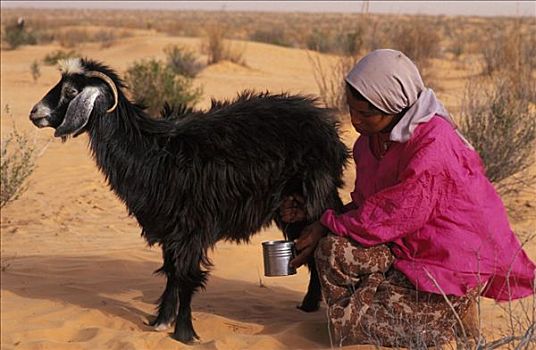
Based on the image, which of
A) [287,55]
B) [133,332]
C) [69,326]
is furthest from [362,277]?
[287,55]

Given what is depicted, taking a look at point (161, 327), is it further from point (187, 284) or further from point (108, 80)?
point (108, 80)

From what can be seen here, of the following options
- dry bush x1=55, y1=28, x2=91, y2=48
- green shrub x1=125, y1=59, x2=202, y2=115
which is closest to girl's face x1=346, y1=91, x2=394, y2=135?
green shrub x1=125, y1=59, x2=202, y2=115

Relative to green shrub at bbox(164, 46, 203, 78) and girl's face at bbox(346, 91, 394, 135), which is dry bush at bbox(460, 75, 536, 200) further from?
green shrub at bbox(164, 46, 203, 78)

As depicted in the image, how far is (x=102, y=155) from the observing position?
18.1ft

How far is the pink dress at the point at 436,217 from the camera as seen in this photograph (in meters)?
4.55

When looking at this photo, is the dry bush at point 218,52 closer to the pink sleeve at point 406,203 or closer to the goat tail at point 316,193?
the goat tail at point 316,193

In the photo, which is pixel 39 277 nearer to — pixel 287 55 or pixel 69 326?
pixel 69 326

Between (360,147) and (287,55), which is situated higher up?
(360,147)

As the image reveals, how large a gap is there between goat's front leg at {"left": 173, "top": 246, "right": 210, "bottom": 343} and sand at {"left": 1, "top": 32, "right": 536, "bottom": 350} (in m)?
0.11

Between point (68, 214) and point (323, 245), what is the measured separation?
528 centimetres

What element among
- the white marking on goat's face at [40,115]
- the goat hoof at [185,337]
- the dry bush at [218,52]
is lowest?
the dry bush at [218,52]

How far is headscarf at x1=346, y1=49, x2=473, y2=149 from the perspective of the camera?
4555 millimetres

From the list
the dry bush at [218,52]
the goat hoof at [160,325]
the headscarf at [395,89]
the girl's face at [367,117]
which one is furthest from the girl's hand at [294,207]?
the dry bush at [218,52]

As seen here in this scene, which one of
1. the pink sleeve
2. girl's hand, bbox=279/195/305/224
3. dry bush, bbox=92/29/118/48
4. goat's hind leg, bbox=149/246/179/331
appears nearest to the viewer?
the pink sleeve
